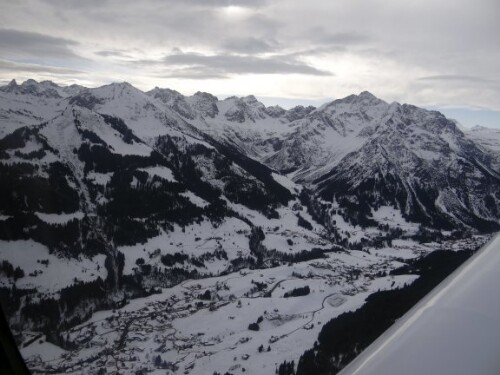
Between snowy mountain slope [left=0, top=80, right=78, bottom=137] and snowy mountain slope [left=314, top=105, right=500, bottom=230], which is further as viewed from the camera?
snowy mountain slope [left=314, top=105, right=500, bottom=230]

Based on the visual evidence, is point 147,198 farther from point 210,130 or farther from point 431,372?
point 210,130

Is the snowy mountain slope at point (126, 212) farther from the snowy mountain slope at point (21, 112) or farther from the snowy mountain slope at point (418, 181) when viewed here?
the snowy mountain slope at point (418, 181)

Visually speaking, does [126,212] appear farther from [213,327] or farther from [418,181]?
[418,181]

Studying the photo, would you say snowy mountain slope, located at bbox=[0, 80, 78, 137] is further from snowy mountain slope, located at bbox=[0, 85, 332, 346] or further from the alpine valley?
snowy mountain slope, located at bbox=[0, 85, 332, 346]

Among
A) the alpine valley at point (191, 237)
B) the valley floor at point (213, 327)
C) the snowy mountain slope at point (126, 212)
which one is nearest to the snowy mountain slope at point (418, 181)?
the alpine valley at point (191, 237)

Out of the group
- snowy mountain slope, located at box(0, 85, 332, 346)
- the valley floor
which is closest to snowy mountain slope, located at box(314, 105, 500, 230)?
snowy mountain slope, located at box(0, 85, 332, 346)

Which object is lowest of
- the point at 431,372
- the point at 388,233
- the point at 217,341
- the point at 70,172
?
the point at 388,233

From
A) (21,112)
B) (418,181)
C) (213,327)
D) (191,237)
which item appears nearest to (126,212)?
(191,237)

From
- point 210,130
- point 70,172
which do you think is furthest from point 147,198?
point 210,130
